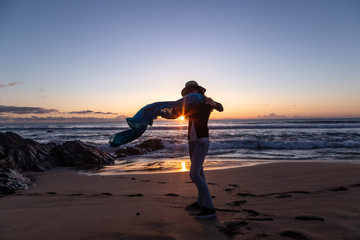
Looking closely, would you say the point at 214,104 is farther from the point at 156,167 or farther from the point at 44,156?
the point at 44,156

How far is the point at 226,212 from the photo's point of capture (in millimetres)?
3824

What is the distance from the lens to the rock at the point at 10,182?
4996mm

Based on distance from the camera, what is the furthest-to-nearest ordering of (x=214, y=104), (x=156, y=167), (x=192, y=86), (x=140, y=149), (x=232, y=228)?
(x=140, y=149) < (x=156, y=167) < (x=192, y=86) < (x=214, y=104) < (x=232, y=228)

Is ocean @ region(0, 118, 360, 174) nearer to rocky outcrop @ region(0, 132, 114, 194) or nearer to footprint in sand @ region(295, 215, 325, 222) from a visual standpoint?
rocky outcrop @ region(0, 132, 114, 194)

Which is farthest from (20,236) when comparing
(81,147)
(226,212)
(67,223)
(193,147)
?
(81,147)

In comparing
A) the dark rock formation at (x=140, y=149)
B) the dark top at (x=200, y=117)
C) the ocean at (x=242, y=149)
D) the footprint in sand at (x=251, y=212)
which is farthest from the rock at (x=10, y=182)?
the dark rock formation at (x=140, y=149)

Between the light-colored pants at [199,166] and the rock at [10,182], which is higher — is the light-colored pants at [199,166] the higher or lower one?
the higher one

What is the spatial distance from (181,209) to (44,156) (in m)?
7.12

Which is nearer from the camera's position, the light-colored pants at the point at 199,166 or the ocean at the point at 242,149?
the light-colored pants at the point at 199,166

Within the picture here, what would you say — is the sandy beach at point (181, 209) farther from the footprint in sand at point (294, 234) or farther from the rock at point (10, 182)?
the rock at point (10, 182)

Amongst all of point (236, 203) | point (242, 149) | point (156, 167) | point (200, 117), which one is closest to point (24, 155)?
point (156, 167)

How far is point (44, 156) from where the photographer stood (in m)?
8.85

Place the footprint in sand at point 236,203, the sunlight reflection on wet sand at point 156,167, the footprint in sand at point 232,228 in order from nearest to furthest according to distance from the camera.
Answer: the footprint in sand at point 232,228
the footprint in sand at point 236,203
the sunlight reflection on wet sand at point 156,167

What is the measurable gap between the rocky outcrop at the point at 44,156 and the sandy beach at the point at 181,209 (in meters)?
2.11
